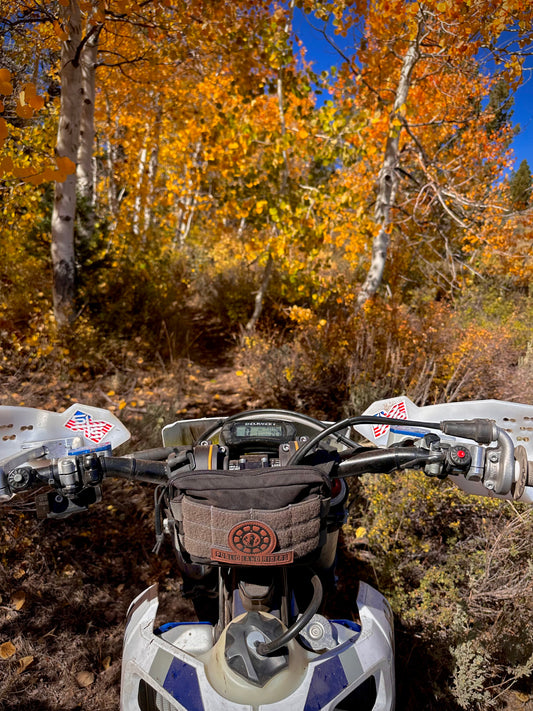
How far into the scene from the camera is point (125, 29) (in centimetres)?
686

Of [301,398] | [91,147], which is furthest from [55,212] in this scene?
[301,398]

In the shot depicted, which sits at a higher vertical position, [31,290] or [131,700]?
[31,290]

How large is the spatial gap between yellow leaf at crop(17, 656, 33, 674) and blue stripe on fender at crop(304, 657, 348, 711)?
7.04 ft

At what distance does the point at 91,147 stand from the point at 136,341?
2746 mm

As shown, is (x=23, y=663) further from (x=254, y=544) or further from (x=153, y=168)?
(x=153, y=168)

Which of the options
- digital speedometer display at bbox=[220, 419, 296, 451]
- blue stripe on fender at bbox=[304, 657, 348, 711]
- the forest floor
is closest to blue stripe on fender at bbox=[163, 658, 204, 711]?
blue stripe on fender at bbox=[304, 657, 348, 711]

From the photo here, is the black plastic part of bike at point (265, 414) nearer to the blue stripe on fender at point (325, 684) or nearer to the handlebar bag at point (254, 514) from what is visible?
the handlebar bag at point (254, 514)

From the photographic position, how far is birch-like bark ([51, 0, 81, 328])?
423 centimetres

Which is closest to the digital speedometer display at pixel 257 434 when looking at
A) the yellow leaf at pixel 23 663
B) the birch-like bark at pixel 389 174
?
the yellow leaf at pixel 23 663

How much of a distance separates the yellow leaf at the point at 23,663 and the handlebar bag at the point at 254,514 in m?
2.07

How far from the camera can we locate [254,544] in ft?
3.55

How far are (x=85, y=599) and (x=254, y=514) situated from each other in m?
2.41

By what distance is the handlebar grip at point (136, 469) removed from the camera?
138 cm

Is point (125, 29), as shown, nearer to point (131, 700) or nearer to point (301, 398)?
point (301, 398)
